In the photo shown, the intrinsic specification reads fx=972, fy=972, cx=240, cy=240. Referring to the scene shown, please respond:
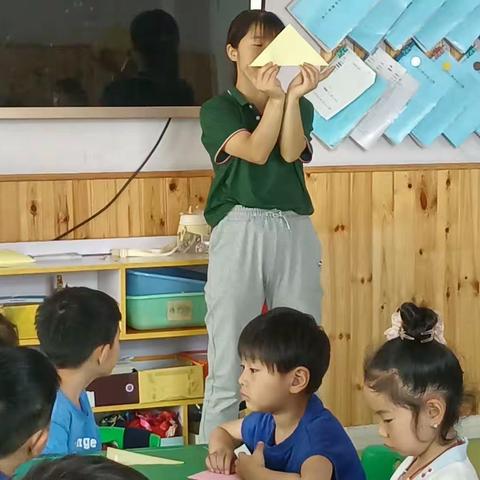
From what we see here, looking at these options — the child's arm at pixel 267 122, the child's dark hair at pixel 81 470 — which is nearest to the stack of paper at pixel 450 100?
the child's arm at pixel 267 122

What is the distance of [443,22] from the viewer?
336cm

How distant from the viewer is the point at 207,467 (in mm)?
1997

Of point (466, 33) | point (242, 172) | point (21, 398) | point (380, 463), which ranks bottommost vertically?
point (380, 463)

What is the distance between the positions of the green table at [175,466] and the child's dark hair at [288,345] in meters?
0.27

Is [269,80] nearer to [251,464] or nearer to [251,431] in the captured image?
[251,431]

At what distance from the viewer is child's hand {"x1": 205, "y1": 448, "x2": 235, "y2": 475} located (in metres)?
1.95

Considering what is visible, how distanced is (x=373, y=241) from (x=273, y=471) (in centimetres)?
164

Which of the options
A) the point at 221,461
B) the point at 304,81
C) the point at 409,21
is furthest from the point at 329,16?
the point at 221,461

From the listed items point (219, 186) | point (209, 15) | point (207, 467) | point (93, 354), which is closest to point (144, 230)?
point (219, 186)

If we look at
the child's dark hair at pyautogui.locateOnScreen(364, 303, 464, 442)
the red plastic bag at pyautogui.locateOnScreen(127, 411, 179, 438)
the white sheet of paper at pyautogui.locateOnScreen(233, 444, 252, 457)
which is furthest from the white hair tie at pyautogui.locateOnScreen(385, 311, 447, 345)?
the red plastic bag at pyautogui.locateOnScreen(127, 411, 179, 438)

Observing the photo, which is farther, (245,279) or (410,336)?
(245,279)

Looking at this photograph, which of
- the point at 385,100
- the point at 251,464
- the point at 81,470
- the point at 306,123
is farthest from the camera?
the point at 385,100

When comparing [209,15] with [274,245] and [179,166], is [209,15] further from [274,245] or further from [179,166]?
[274,245]

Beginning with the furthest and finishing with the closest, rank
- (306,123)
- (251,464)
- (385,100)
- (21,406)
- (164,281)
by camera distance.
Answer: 1. (385,100)
2. (164,281)
3. (306,123)
4. (251,464)
5. (21,406)
